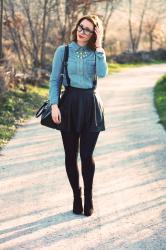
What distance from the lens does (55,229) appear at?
4.86 meters

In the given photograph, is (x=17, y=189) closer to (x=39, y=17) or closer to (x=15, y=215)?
(x=15, y=215)

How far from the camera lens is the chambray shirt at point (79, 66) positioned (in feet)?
16.1

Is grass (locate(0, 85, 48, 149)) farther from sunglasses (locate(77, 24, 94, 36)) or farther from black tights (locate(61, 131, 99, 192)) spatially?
sunglasses (locate(77, 24, 94, 36))

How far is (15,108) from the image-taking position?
11602mm

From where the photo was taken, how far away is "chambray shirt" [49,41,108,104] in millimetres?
4914

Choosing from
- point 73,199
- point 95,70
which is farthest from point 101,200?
point 95,70

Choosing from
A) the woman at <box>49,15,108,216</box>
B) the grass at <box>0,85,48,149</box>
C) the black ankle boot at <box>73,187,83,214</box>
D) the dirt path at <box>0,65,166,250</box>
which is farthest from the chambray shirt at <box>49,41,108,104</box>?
the grass at <box>0,85,48,149</box>

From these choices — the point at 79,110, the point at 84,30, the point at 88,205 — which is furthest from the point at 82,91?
the point at 88,205

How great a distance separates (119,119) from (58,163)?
13.4ft

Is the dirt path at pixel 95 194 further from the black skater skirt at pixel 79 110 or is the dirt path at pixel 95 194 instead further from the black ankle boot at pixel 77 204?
the black skater skirt at pixel 79 110

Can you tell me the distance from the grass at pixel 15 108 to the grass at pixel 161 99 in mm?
2602

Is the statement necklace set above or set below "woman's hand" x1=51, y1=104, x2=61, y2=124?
above

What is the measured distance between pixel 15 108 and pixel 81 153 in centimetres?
665

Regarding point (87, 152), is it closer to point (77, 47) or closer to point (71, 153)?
point (71, 153)
